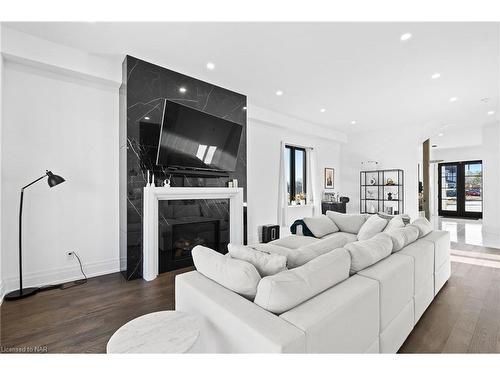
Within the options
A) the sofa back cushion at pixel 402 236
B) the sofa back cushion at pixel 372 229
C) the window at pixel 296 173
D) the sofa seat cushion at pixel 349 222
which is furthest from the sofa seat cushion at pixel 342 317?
the window at pixel 296 173

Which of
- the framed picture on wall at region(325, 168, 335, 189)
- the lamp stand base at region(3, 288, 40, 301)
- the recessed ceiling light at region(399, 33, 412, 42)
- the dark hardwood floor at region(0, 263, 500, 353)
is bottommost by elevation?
the dark hardwood floor at region(0, 263, 500, 353)

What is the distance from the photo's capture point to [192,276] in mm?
1691

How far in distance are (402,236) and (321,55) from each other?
7.47 ft

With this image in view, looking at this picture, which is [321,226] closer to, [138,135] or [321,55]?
[321,55]

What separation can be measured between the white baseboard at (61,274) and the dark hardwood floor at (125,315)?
0.16 metres

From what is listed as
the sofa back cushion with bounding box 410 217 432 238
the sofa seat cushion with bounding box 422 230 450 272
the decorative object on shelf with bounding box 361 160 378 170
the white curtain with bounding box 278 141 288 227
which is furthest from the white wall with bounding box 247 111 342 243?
the sofa seat cushion with bounding box 422 230 450 272

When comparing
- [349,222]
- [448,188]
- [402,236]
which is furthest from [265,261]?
[448,188]

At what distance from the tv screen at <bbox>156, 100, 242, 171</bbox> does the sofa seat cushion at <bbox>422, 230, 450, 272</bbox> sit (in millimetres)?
2876

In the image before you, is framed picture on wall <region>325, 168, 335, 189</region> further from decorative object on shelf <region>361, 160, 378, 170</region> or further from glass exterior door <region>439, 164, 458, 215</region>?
glass exterior door <region>439, 164, 458, 215</region>

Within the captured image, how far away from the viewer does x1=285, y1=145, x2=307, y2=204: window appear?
247 inches

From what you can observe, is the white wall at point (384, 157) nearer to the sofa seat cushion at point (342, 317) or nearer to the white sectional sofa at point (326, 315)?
the white sectional sofa at point (326, 315)

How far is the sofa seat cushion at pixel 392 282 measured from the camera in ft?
5.32
